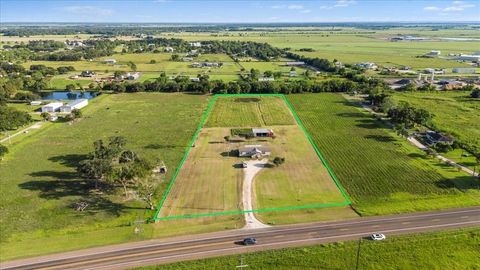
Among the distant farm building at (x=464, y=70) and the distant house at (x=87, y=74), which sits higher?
the distant farm building at (x=464, y=70)

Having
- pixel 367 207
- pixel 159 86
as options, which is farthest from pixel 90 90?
pixel 367 207

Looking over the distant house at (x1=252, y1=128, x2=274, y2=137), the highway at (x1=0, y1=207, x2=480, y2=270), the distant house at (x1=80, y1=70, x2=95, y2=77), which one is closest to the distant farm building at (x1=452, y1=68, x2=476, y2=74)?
the distant house at (x1=252, y1=128, x2=274, y2=137)

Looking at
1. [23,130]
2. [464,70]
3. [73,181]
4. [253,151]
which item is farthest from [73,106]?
[464,70]

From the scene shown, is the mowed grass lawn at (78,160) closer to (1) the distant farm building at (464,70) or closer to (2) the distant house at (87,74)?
(2) the distant house at (87,74)

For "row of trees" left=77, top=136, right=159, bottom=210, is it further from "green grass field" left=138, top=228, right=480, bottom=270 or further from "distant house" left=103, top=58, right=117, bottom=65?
"distant house" left=103, top=58, right=117, bottom=65

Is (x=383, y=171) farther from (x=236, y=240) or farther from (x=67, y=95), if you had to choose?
(x=67, y=95)

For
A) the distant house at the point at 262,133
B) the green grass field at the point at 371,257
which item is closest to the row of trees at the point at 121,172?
the green grass field at the point at 371,257
